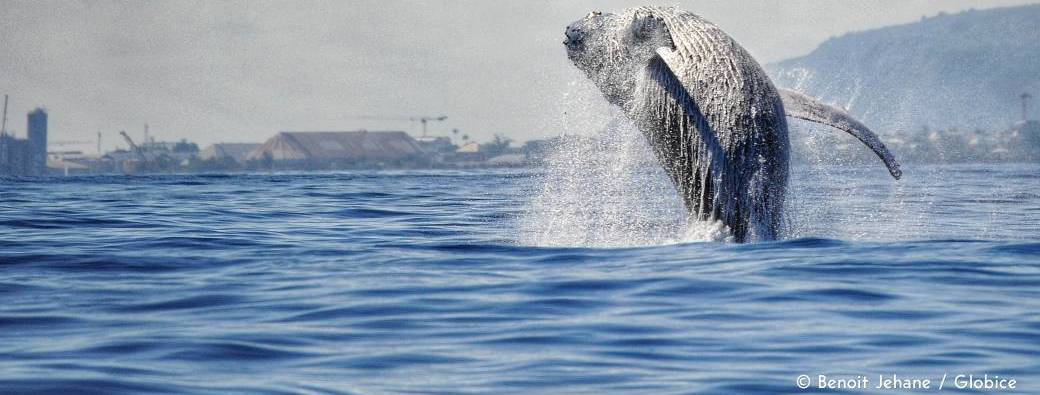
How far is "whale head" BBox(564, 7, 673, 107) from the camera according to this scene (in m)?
13.5

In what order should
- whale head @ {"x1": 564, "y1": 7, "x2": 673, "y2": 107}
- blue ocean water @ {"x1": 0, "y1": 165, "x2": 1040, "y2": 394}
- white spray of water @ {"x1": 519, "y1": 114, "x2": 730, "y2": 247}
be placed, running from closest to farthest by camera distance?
blue ocean water @ {"x1": 0, "y1": 165, "x2": 1040, "y2": 394} → whale head @ {"x1": 564, "y1": 7, "x2": 673, "y2": 107} → white spray of water @ {"x1": 519, "y1": 114, "x2": 730, "y2": 247}

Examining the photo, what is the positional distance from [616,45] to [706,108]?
1.01m

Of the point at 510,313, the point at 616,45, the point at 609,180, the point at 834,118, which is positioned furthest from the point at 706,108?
the point at 609,180

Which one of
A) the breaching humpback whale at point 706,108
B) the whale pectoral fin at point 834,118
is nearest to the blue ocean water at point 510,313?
the breaching humpback whale at point 706,108

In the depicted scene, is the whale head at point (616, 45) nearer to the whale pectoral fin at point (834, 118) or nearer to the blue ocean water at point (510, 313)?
the whale pectoral fin at point (834, 118)

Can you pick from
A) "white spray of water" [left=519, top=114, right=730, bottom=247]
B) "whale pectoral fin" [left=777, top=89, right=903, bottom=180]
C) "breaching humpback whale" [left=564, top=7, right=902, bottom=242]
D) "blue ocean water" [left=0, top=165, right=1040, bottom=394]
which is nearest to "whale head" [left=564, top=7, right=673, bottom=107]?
"breaching humpback whale" [left=564, top=7, right=902, bottom=242]

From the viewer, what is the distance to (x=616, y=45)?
13.6 meters

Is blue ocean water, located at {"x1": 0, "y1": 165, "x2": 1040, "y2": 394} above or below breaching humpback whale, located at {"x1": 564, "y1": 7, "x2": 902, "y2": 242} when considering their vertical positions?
below

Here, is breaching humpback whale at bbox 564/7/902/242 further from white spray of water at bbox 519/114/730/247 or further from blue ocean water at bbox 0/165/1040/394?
blue ocean water at bbox 0/165/1040/394

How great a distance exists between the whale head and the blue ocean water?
159cm

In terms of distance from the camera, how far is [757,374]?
8.27 metres

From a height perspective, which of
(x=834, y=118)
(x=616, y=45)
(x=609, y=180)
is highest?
(x=616, y=45)

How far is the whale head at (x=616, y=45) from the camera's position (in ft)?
44.2

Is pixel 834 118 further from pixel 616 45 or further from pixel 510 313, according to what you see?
pixel 510 313
